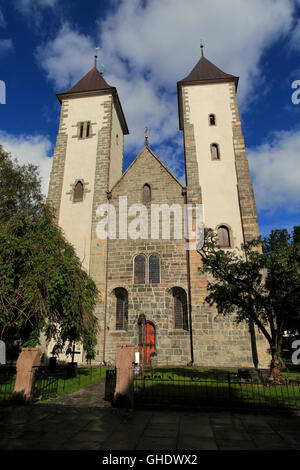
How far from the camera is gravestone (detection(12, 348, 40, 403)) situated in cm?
848

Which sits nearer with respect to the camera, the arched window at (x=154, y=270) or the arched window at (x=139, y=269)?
the arched window at (x=154, y=270)

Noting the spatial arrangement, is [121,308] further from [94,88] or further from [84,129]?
[94,88]

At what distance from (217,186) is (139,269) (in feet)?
24.7

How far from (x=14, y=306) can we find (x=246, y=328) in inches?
472

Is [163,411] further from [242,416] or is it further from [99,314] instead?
[99,314]

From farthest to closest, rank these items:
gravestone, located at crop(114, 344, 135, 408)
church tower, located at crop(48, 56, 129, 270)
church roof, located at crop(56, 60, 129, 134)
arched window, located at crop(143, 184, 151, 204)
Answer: church roof, located at crop(56, 60, 129, 134) < church tower, located at crop(48, 56, 129, 270) < arched window, located at crop(143, 184, 151, 204) < gravestone, located at crop(114, 344, 135, 408)

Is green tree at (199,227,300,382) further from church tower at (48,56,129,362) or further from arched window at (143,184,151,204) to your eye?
church tower at (48,56,129,362)

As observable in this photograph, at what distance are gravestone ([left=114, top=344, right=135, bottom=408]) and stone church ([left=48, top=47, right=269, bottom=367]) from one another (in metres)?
5.55

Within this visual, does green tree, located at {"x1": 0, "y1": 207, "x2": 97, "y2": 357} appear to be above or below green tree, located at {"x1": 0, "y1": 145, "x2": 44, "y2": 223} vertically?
below

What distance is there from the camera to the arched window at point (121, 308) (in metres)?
17.8

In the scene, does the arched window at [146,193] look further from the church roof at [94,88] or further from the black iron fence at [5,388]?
the black iron fence at [5,388]

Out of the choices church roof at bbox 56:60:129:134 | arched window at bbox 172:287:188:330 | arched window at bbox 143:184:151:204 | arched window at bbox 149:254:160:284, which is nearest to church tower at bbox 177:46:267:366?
arched window at bbox 172:287:188:330

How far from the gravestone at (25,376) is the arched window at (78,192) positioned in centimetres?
1366

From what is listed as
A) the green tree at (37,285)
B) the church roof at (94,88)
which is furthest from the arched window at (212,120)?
the green tree at (37,285)
